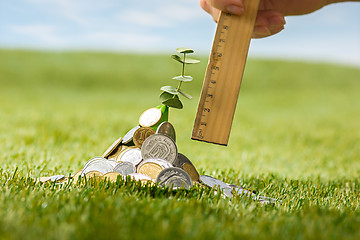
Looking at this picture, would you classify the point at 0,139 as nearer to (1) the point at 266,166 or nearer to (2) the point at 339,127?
(1) the point at 266,166

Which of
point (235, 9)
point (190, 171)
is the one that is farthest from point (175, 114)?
point (235, 9)

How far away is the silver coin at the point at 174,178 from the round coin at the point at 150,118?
57cm

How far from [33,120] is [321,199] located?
665 centimetres

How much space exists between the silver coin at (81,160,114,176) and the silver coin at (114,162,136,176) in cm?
9

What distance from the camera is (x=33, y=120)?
8023mm

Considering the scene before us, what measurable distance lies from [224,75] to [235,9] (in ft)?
1.63

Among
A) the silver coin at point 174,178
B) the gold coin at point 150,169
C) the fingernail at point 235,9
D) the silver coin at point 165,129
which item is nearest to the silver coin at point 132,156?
the gold coin at point 150,169

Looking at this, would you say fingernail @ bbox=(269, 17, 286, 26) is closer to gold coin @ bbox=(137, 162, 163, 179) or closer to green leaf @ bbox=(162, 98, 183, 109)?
green leaf @ bbox=(162, 98, 183, 109)

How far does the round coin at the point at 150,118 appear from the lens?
3.22 m

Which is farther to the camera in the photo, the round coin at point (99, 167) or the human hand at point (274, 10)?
the human hand at point (274, 10)

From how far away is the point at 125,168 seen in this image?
9.77 feet

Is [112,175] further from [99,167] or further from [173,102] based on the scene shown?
A: [173,102]

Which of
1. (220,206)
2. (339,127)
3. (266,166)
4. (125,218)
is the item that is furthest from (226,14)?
(339,127)

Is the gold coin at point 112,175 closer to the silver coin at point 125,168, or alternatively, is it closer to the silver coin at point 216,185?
Answer: the silver coin at point 125,168
